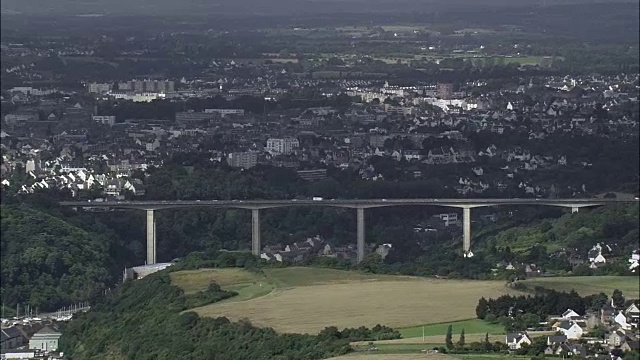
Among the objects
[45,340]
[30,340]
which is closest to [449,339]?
[45,340]

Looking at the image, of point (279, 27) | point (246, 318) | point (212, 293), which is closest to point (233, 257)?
point (212, 293)

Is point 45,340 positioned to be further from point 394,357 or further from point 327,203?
point 327,203

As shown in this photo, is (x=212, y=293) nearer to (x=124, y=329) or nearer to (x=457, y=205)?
(x=124, y=329)

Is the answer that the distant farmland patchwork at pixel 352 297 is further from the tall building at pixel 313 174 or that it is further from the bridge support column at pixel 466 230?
the tall building at pixel 313 174

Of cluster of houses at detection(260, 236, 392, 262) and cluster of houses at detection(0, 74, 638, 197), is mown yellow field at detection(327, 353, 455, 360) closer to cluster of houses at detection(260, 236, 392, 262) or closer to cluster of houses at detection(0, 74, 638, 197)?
cluster of houses at detection(260, 236, 392, 262)

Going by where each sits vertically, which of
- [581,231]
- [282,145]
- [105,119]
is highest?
[581,231]

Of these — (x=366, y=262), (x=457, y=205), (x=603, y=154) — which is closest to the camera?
(x=366, y=262)

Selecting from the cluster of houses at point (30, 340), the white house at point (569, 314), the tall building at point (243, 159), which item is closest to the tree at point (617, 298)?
the white house at point (569, 314)
